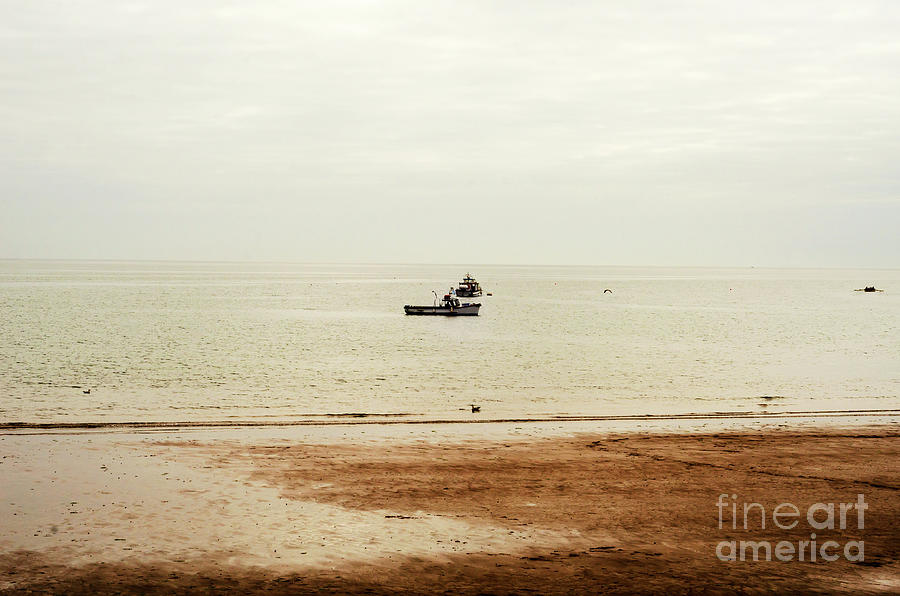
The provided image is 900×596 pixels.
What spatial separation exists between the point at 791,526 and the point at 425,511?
320 inches

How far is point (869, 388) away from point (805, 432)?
19.9 meters

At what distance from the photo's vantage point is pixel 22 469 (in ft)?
71.6

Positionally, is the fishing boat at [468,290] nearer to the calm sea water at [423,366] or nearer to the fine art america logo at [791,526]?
the calm sea water at [423,366]

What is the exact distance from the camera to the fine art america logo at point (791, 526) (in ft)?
50.3

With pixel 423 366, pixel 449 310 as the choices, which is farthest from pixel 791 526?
pixel 449 310

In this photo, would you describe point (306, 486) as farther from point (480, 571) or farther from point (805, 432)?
point (805, 432)

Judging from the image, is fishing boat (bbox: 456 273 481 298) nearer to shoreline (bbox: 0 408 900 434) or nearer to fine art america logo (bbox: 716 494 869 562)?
shoreline (bbox: 0 408 900 434)

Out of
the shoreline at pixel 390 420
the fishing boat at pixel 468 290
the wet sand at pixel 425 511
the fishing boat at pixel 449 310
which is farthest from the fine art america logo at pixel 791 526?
the fishing boat at pixel 468 290

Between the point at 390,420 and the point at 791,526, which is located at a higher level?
the point at 791,526

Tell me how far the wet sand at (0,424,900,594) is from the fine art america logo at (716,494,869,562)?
199 mm

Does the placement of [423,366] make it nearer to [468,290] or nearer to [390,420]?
[390,420]

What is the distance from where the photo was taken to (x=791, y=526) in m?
17.2

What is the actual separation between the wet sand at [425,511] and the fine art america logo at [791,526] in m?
0.20

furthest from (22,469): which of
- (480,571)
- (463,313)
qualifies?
(463,313)
